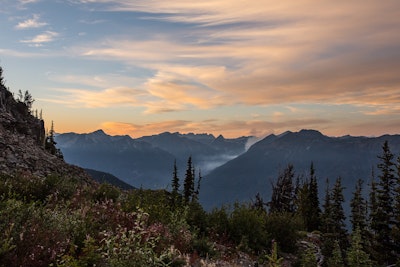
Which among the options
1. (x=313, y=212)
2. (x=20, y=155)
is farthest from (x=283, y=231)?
(x=313, y=212)

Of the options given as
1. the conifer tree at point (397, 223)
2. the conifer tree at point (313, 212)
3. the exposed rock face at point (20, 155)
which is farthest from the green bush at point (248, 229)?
Result: the conifer tree at point (313, 212)

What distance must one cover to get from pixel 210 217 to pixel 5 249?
8.37m

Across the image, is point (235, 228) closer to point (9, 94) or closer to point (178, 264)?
point (178, 264)

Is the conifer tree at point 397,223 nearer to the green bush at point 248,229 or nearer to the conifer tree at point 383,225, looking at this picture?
the conifer tree at point 383,225

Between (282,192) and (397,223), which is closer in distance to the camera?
(397,223)

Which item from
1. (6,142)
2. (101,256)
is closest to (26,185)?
(101,256)

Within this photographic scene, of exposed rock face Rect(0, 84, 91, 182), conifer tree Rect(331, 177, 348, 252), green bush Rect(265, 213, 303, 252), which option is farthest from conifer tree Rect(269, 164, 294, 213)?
Result: green bush Rect(265, 213, 303, 252)

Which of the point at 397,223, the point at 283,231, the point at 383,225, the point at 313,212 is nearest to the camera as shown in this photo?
the point at 283,231

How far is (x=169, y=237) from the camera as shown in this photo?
8.45m

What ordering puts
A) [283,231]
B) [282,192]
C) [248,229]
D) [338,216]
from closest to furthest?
1. [248,229]
2. [283,231]
3. [338,216]
4. [282,192]

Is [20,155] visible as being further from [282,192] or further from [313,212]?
[282,192]

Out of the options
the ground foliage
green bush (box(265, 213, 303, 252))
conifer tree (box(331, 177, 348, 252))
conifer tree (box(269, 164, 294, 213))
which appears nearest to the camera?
the ground foliage

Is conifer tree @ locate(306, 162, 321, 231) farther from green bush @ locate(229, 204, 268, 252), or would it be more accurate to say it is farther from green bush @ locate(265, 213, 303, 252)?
green bush @ locate(229, 204, 268, 252)

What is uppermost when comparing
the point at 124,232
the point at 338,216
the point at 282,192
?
the point at 124,232
